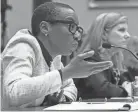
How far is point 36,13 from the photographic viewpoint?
6.35 ft

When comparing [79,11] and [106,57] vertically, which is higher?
[79,11]

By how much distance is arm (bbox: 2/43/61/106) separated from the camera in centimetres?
163

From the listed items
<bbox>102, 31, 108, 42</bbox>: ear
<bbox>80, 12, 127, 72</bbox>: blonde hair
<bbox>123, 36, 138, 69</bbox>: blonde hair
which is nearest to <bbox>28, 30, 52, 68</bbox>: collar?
<bbox>80, 12, 127, 72</bbox>: blonde hair

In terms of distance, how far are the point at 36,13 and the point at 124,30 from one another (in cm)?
156

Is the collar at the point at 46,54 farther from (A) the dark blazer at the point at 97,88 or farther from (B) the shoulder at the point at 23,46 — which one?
(A) the dark blazer at the point at 97,88

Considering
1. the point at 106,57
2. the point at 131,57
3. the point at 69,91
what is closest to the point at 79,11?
the point at 131,57

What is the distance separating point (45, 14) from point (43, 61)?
0.71ft

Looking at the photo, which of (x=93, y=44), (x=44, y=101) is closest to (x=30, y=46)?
(x=44, y=101)

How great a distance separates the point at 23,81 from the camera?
163cm

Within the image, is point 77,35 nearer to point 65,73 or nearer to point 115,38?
point 65,73

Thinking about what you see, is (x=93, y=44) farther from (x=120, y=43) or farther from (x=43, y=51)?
(x=43, y=51)

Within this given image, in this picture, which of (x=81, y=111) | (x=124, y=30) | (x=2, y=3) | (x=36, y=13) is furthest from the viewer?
(x=2, y=3)

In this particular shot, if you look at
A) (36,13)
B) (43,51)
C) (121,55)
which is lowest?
(121,55)

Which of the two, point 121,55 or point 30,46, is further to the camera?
point 121,55
